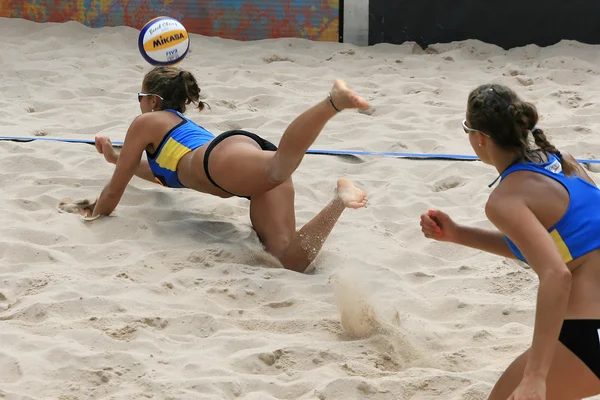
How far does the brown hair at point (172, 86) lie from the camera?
176 inches

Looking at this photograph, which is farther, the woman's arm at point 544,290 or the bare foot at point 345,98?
the bare foot at point 345,98

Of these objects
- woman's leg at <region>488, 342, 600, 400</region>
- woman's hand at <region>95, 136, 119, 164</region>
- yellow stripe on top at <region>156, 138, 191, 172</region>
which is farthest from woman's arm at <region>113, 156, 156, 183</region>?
woman's leg at <region>488, 342, 600, 400</region>

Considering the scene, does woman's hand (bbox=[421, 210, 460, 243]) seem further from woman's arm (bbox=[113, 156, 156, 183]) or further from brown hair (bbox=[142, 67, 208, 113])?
woman's arm (bbox=[113, 156, 156, 183])

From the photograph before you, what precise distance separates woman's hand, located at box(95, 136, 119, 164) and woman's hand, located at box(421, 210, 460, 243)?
2.33 m

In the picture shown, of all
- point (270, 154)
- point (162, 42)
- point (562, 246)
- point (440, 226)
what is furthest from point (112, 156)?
point (562, 246)

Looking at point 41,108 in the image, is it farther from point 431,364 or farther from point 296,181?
point 431,364

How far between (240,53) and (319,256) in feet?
12.8

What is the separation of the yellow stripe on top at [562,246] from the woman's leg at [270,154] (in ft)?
4.50

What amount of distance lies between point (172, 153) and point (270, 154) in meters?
0.64

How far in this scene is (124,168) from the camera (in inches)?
167

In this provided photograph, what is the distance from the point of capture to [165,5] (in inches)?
314

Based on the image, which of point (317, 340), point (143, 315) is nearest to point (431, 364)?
point (317, 340)

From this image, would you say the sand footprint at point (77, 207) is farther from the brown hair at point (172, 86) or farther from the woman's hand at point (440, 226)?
the woman's hand at point (440, 226)

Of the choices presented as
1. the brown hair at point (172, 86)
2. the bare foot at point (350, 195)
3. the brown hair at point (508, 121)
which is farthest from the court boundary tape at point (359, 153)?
the brown hair at point (508, 121)
